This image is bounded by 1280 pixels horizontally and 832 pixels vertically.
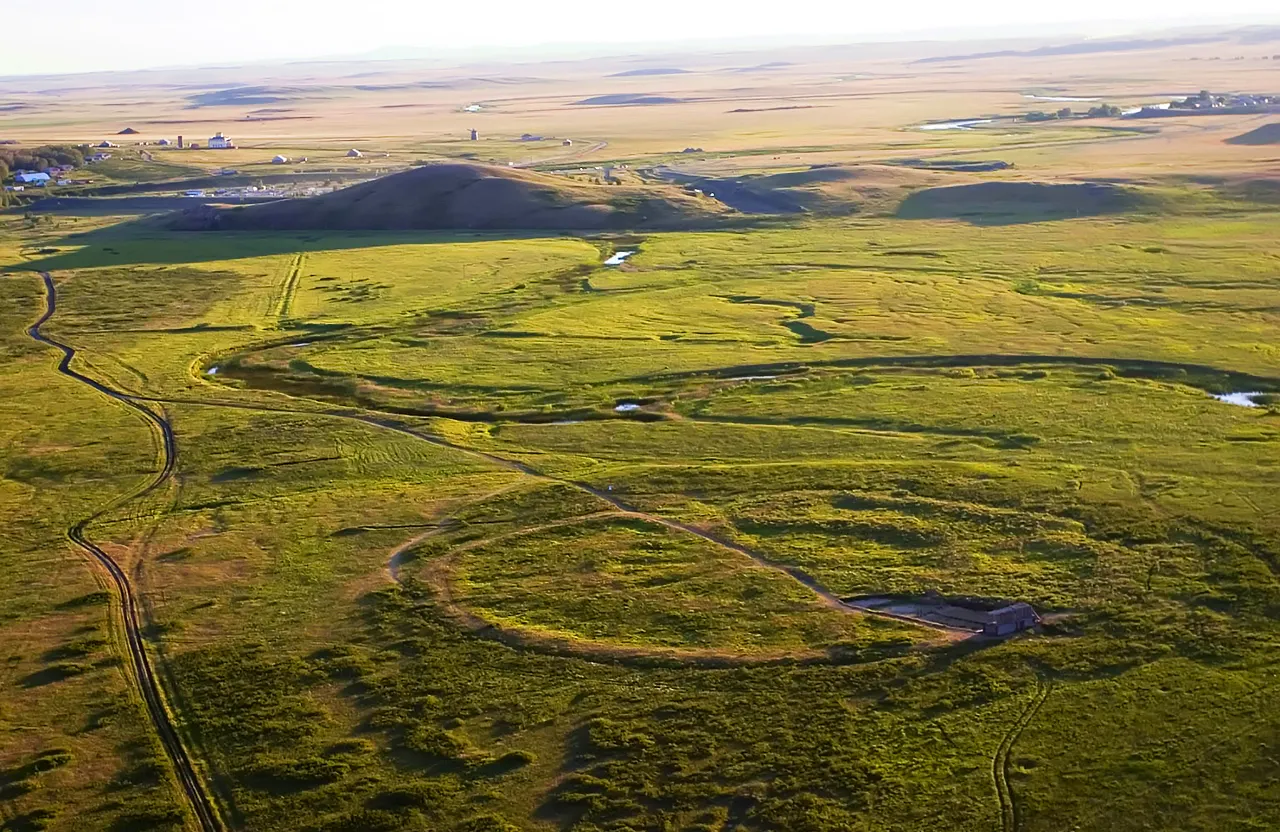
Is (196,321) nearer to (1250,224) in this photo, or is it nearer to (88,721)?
(88,721)

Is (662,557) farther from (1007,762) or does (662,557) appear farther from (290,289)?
(290,289)

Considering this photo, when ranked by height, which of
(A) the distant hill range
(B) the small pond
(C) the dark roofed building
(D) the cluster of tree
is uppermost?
(D) the cluster of tree

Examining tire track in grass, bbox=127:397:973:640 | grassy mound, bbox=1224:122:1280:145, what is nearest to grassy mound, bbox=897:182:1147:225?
grassy mound, bbox=1224:122:1280:145

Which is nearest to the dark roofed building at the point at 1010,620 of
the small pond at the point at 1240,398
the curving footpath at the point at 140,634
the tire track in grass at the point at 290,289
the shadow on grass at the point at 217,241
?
the curving footpath at the point at 140,634

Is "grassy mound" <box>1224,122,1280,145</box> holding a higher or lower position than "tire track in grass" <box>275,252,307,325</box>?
higher

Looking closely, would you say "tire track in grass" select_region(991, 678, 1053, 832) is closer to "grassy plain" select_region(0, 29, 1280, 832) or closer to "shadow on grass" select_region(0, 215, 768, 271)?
"grassy plain" select_region(0, 29, 1280, 832)
